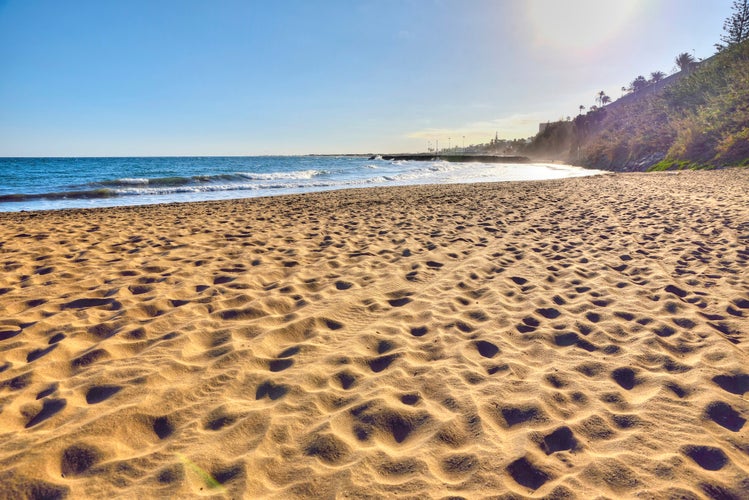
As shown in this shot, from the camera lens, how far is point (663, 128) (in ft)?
101

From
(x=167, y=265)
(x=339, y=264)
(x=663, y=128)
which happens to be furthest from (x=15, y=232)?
(x=663, y=128)

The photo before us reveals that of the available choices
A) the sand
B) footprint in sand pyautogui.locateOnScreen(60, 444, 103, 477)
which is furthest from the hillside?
footprint in sand pyautogui.locateOnScreen(60, 444, 103, 477)

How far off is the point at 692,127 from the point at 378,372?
32.6 meters

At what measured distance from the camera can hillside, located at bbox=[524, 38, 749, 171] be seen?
22309 millimetres

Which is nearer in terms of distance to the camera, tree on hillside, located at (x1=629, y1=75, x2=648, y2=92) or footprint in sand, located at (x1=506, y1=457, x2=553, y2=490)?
footprint in sand, located at (x1=506, y1=457, x2=553, y2=490)

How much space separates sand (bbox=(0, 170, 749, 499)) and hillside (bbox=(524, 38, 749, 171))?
23119mm

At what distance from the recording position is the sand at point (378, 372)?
74.0 inches

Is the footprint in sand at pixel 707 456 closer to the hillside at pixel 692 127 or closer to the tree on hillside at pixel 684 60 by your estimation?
the hillside at pixel 692 127

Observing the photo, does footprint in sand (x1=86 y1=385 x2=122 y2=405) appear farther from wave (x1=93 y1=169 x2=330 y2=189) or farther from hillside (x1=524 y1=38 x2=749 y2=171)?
hillside (x1=524 y1=38 x2=749 y2=171)

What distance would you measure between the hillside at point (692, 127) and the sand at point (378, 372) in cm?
2312

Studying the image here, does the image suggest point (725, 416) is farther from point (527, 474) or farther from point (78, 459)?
point (78, 459)

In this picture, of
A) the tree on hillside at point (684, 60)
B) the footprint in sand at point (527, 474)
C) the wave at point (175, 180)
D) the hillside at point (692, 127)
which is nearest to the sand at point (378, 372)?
the footprint in sand at point (527, 474)

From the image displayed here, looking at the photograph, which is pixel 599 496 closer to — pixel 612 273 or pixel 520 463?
pixel 520 463

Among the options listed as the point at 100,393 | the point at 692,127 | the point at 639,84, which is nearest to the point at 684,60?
the point at 639,84
